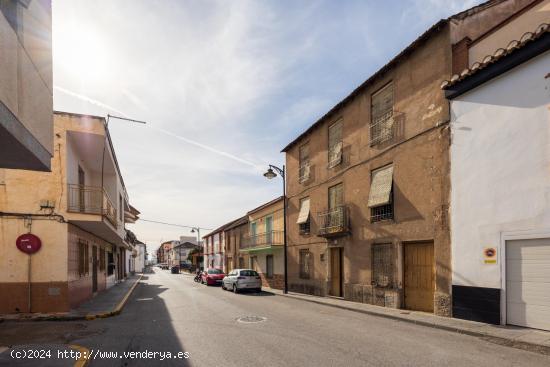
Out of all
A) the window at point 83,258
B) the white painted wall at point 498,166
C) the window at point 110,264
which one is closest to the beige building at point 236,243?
the window at point 110,264

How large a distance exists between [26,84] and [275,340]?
669 cm

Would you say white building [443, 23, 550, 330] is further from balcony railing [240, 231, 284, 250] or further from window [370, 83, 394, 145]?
balcony railing [240, 231, 284, 250]

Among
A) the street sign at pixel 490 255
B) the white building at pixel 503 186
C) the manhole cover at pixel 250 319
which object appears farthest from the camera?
the manhole cover at pixel 250 319

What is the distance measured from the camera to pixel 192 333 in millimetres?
8844

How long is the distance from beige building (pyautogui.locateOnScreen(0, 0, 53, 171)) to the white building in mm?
9920

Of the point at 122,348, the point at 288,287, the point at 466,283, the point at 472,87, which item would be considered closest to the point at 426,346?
the point at 466,283

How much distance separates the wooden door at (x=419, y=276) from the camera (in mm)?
11602

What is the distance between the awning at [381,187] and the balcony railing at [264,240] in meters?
11.0

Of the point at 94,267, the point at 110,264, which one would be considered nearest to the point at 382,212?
the point at 94,267

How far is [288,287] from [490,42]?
54.0ft

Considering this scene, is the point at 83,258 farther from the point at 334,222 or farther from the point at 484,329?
the point at 484,329

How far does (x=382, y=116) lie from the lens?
1415 centimetres

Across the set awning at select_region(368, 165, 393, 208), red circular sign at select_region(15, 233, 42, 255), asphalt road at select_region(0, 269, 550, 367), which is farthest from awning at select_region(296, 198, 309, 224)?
red circular sign at select_region(15, 233, 42, 255)

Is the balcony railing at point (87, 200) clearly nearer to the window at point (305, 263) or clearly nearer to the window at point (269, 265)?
the window at point (305, 263)
